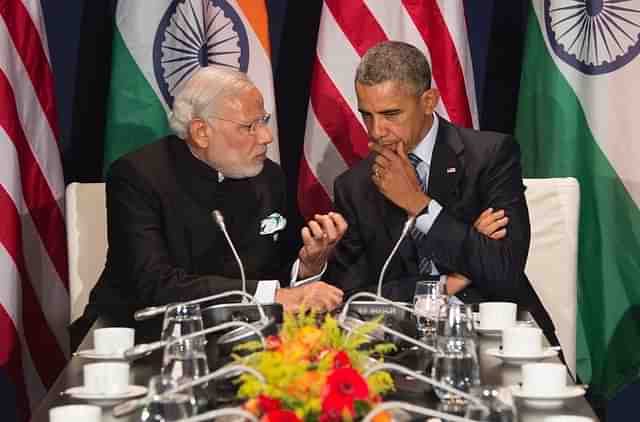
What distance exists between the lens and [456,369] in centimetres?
241

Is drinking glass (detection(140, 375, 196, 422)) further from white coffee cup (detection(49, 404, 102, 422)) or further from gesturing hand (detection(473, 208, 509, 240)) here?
gesturing hand (detection(473, 208, 509, 240))

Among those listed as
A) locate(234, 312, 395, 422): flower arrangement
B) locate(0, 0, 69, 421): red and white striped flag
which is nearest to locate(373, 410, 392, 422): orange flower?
locate(234, 312, 395, 422): flower arrangement

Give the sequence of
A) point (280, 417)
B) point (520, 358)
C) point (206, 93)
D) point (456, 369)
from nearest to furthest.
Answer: point (280, 417) < point (456, 369) < point (520, 358) < point (206, 93)

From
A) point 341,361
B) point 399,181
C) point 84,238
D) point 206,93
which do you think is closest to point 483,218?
point 399,181

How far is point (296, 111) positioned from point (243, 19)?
673mm

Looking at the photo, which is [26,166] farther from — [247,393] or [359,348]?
[247,393]

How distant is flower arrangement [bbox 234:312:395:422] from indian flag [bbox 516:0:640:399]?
290 centimetres

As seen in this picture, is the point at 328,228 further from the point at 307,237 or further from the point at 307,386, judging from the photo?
the point at 307,386

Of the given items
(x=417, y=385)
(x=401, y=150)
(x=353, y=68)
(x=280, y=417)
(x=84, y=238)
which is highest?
(x=353, y=68)

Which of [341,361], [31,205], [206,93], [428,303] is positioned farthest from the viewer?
[31,205]

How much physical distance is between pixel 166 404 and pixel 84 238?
2.14m

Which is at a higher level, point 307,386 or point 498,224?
point 498,224

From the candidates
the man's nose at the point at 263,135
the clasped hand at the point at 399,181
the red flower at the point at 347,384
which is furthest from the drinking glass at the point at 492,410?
the man's nose at the point at 263,135

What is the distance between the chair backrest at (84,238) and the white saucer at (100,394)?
1.70 metres
